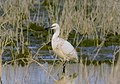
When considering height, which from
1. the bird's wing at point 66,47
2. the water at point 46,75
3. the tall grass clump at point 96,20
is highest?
the tall grass clump at point 96,20

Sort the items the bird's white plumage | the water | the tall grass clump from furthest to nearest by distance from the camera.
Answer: the tall grass clump
the bird's white plumage
the water

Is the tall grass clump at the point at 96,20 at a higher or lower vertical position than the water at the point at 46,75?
higher

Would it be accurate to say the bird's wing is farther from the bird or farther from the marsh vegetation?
the marsh vegetation

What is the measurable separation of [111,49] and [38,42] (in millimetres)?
1526

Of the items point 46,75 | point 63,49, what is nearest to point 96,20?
point 63,49

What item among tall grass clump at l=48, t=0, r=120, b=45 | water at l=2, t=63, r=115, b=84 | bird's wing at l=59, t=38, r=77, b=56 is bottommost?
water at l=2, t=63, r=115, b=84

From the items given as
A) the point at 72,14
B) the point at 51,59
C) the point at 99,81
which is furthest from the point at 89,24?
the point at 99,81

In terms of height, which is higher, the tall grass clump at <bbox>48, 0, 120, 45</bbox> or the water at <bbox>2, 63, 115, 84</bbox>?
the tall grass clump at <bbox>48, 0, 120, 45</bbox>

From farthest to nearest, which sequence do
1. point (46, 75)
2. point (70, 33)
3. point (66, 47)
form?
point (70, 33), point (66, 47), point (46, 75)

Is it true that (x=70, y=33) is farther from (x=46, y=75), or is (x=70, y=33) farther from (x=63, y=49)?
(x=46, y=75)

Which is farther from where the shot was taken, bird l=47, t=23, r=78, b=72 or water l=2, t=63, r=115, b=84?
bird l=47, t=23, r=78, b=72

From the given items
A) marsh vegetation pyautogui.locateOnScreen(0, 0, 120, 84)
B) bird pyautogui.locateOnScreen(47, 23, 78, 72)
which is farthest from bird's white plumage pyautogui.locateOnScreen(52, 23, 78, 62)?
marsh vegetation pyautogui.locateOnScreen(0, 0, 120, 84)

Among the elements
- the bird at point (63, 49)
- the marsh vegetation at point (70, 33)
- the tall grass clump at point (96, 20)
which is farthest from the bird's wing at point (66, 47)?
the tall grass clump at point (96, 20)

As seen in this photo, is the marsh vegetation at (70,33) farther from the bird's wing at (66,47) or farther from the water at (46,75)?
the bird's wing at (66,47)
